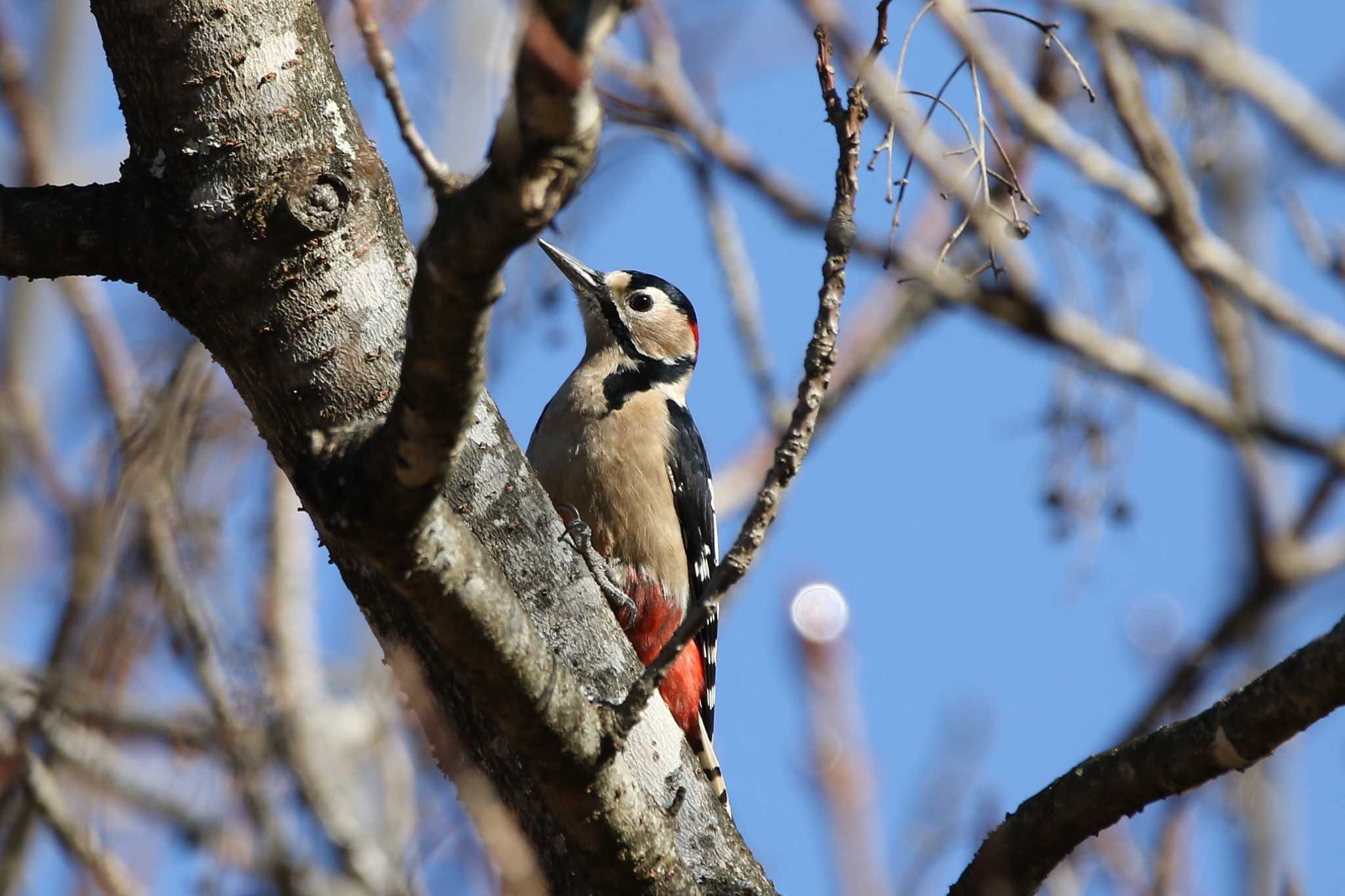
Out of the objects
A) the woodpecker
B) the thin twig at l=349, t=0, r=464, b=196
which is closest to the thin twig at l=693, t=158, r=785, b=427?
the woodpecker

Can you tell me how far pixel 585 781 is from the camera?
7.98ft

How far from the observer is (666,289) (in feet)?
21.0

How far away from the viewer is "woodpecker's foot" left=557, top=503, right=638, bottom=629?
420 cm

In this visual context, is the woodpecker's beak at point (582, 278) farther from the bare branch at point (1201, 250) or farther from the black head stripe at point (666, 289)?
the bare branch at point (1201, 250)

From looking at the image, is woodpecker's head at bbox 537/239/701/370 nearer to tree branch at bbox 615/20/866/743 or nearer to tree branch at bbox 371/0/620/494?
tree branch at bbox 615/20/866/743

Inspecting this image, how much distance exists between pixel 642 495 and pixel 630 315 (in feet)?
3.98

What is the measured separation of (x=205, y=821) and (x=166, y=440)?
102 cm

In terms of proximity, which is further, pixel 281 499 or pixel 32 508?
pixel 32 508

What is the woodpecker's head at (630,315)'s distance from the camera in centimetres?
612

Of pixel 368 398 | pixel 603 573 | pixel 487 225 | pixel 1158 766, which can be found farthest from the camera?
pixel 603 573

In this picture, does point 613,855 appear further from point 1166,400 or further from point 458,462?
point 1166,400

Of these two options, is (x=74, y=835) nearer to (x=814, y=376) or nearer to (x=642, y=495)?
(x=642, y=495)

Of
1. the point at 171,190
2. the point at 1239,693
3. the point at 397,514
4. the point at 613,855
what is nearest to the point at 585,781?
A: the point at 613,855

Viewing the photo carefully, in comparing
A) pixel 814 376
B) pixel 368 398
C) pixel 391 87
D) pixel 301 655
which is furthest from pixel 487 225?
pixel 301 655
